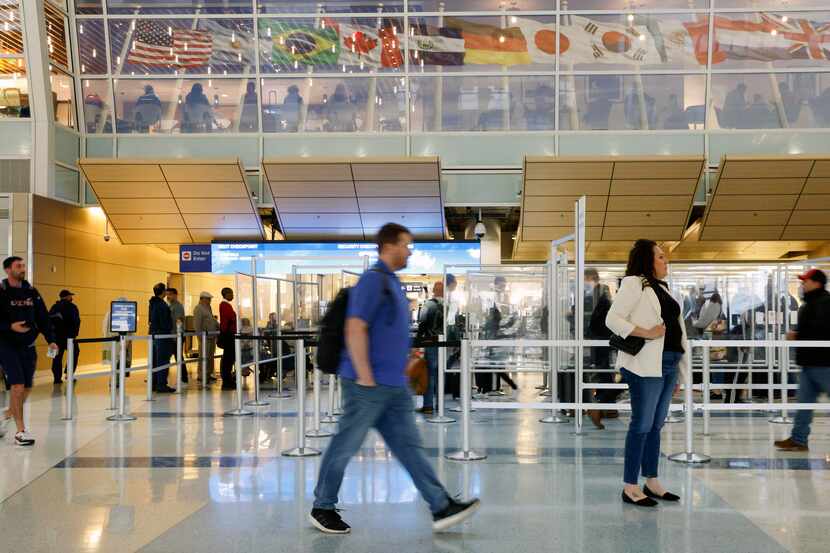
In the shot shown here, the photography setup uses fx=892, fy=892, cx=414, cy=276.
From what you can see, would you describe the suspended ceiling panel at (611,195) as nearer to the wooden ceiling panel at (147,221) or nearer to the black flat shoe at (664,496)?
the wooden ceiling panel at (147,221)

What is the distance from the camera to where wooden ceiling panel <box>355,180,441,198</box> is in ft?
56.9

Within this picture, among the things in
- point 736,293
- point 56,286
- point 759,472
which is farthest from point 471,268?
point 56,286

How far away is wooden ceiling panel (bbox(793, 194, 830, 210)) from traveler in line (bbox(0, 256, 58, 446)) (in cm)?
1393

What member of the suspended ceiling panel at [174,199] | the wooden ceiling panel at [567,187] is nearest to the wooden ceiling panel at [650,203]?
the wooden ceiling panel at [567,187]

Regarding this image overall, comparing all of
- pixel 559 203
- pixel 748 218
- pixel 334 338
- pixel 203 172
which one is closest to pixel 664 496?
pixel 334 338

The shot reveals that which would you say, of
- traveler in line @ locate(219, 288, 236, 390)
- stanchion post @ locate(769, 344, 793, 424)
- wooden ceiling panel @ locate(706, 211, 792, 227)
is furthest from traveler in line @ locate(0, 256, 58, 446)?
wooden ceiling panel @ locate(706, 211, 792, 227)

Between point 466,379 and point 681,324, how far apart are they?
2051 mm

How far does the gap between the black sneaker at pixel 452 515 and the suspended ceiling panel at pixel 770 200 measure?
13055 mm

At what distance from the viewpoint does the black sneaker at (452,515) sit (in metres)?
4.95

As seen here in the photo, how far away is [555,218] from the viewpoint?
17703mm

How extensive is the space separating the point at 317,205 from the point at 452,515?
13486mm

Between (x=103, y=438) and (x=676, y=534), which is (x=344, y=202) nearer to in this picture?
(x=103, y=438)

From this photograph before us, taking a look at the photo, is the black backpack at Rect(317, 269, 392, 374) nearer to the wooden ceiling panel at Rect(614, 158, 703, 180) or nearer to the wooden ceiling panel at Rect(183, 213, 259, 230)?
the wooden ceiling panel at Rect(614, 158, 703, 180)

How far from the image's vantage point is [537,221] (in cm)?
1781
